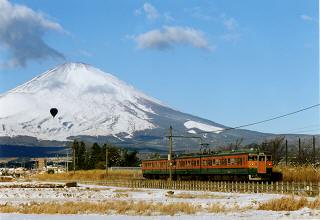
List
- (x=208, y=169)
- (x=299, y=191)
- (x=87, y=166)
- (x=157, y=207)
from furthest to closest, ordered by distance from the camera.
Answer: (x=87, y=166) < (x=208, y=169) < (x=299, y=191) < (x=157, y=207)

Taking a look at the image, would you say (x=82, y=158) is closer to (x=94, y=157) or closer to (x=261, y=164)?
(x=94, y=157)

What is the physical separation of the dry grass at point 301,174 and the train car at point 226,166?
118 centimetres

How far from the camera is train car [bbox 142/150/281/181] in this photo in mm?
58250

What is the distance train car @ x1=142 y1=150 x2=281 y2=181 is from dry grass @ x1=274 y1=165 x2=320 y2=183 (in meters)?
1.18

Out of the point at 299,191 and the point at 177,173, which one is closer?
the point at 299,191

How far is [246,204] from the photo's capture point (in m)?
34.0

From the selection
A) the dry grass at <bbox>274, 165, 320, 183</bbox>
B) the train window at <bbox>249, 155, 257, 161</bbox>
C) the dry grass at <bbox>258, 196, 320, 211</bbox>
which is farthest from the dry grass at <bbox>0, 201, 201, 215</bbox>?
the train window at <bbox>249, 155, 257, 161</bbox>

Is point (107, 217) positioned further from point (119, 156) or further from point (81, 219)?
point (119, 156)

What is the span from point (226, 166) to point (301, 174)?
7165 mm

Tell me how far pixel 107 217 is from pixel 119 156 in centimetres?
13626

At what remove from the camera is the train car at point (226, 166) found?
58.2m

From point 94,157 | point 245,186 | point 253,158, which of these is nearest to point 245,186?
point 245,186

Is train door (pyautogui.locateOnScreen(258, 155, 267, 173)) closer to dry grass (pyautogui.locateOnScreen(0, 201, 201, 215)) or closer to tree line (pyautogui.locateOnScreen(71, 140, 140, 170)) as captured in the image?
dry grass (pyautogui.locateOnScreen(0, 201, 201, 215))

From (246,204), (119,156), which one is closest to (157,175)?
(246,204)
